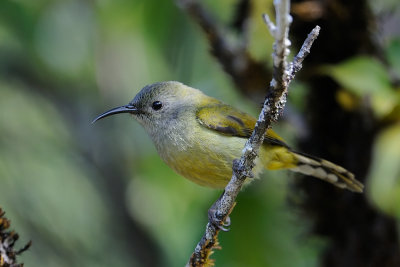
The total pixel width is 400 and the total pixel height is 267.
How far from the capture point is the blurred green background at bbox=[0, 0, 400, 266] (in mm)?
5680

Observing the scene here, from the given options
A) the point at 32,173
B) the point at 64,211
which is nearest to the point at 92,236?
the point at 64,211

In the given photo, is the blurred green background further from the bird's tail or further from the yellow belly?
the yellow belly

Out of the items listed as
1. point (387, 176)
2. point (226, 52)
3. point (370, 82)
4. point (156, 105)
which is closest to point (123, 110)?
point (156, 105)

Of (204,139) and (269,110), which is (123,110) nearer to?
(204,139)

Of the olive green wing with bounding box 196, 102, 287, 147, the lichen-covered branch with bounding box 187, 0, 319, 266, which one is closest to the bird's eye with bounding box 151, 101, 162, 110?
the olive green wing with bounding box 196, 102, 287, 147

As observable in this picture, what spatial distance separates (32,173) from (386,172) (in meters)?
3.94

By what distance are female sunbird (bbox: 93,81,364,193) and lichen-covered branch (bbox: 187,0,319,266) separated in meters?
0.94

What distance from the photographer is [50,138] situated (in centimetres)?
653

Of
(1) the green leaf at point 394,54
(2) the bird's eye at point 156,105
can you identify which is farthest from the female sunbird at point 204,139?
(1) the green leaf at point 394,54

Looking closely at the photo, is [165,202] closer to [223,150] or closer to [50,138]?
[50,138]

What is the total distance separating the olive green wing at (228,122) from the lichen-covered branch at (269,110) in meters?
1.16

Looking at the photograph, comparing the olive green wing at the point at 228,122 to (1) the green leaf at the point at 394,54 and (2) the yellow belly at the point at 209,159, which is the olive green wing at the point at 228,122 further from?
(1) the green leaf at the point at 394,54

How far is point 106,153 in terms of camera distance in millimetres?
6055

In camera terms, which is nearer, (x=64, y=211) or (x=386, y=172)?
(x=386, y=172)
